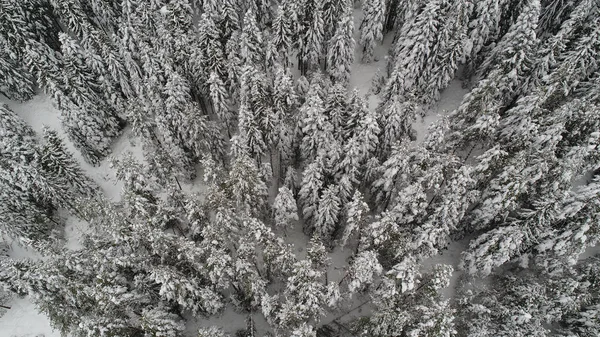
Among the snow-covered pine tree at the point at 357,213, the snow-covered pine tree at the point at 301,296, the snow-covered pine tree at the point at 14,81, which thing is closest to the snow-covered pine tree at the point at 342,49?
the snow-covered pine tree at the point at 357,213

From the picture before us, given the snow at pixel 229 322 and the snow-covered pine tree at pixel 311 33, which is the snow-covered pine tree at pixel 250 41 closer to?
the snow-covered pine tree at pixel 311 33

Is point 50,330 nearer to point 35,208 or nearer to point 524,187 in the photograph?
point 35,208

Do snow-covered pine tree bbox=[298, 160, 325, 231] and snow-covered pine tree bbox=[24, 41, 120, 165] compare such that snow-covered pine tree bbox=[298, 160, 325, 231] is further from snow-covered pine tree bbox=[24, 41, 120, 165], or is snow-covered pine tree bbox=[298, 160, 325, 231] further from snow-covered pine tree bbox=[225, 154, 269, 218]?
snow-covered pine tree bbox=[24, 41, 120, 165]

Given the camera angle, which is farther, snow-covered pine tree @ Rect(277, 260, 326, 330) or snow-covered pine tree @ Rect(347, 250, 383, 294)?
snow-covered pine tree @ Rect(277, 260, 326, 330)

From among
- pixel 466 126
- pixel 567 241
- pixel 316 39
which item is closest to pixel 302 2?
pixel 316 39

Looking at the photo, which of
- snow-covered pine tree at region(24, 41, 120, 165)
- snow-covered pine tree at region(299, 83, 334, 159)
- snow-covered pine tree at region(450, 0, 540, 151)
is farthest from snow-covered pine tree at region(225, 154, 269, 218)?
snow-covered pine tree at region(24, 41, 120, 165)

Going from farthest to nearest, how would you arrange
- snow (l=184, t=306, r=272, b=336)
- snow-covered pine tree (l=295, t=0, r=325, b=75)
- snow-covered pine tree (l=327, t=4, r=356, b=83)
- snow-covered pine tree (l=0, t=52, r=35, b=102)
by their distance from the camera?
snow-covered pine tree (l=0, t=52, r=35, b=102)
snow-covered pine tree (l=295, t=0, r=325, b=75)
snow-covered pine tree (l=327, t=4, r=356, b=83)
snow (l=184, t=306, r=272, b=336)

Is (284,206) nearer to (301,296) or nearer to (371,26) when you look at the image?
(301,296)
